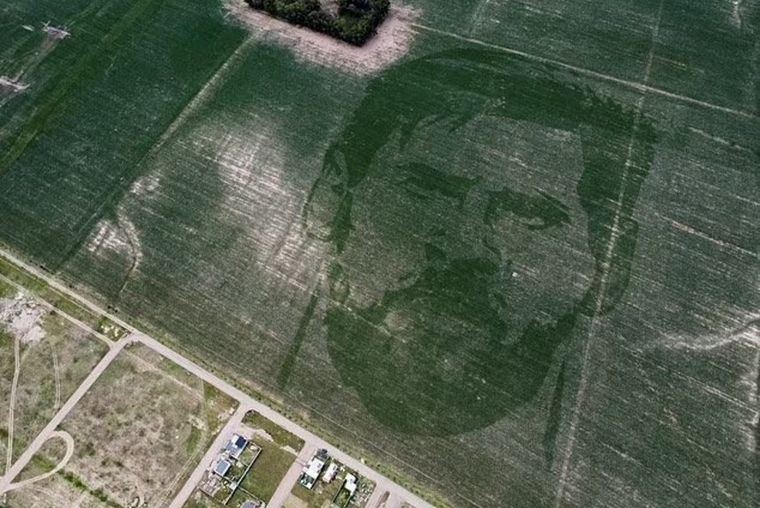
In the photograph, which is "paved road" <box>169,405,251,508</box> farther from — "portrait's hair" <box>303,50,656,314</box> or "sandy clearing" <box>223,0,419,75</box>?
"sandy clearing" <box>223,0,419,75</box>

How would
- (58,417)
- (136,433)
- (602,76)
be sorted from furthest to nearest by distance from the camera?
(602,76) < (58,417) < (136,433)

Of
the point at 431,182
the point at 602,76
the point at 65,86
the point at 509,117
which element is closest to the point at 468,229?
the point at 431,182

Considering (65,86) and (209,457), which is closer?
(209,457)

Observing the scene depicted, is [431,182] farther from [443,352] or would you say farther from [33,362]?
[33,362]

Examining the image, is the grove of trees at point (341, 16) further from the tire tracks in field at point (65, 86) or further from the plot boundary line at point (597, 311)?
the plot boundary line at point (597, 311)

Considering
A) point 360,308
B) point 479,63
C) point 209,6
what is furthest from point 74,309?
point 479,63

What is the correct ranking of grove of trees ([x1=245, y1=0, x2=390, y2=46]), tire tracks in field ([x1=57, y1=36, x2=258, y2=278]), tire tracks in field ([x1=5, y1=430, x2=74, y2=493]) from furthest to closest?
grove of trees ([x1=245, y1=0, x2=390, y2=46])
tire tracks in field ([x1=57, y1=36, x2=258, y2=278])
tire tracks in field ([x1=5, y1=430, x2=74, y2=493])

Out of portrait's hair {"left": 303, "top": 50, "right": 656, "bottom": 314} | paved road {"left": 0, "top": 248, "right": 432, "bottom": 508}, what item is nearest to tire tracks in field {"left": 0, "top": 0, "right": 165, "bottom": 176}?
paved road {"left": 0, "top": 248, "right": 432, "bottom": 508}

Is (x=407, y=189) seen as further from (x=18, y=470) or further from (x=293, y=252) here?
(x=18, y=470)
